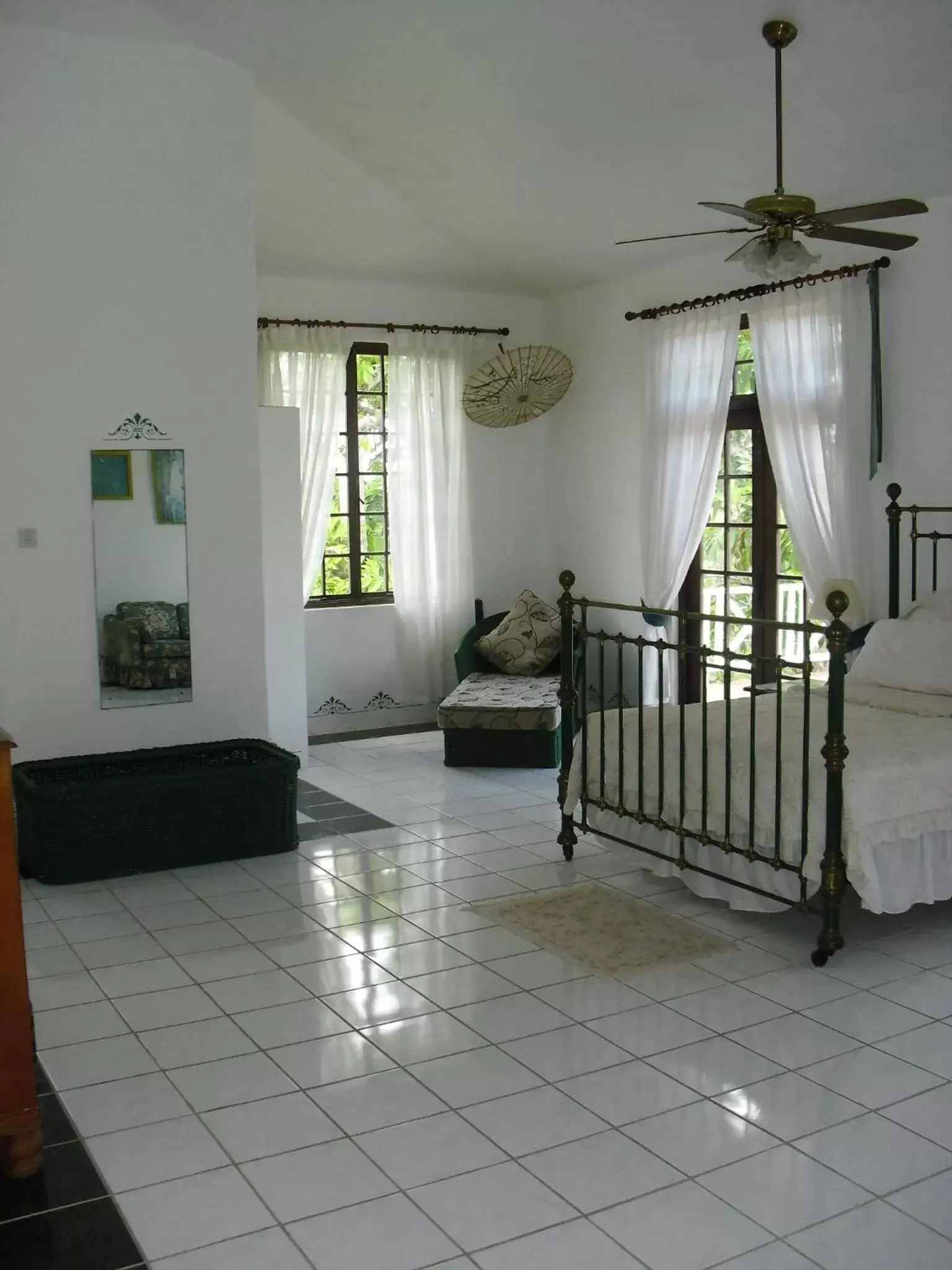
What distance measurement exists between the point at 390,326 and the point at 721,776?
14.7 feet

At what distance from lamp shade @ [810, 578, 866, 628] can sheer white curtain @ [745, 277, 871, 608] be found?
8 centimetres

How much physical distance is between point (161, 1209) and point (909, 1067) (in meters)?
1.90

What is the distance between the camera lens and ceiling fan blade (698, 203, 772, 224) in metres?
3.82

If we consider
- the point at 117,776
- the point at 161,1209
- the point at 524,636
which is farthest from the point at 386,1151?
the point at 524,636

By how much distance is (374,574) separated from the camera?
8.06 meters

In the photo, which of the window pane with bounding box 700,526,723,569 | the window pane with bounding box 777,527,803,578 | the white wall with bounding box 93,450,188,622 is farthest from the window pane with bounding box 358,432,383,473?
the window pane with bounding box 777,527,803,578

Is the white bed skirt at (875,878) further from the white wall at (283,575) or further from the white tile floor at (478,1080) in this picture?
the white wall at (283,575)

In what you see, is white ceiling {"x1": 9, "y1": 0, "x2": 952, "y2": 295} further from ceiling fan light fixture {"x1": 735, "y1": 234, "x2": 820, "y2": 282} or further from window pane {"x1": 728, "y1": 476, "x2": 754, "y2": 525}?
window pane {"x1": 728, "y1": 476, "x2": 754, "y2": 525}

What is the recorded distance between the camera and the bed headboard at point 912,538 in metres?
5.62

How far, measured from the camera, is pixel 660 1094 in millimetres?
3109

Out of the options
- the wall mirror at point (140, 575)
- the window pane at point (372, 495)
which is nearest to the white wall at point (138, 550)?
the wall mirror at point (140, 575)

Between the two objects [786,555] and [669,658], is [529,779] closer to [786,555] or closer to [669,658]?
[669,658]

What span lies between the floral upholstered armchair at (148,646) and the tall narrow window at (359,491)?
2.30 m

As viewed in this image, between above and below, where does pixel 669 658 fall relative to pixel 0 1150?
above
